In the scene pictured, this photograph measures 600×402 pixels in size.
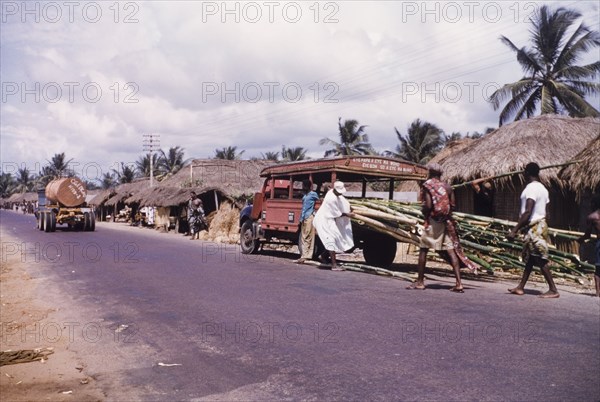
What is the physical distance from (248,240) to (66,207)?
18.4 meters

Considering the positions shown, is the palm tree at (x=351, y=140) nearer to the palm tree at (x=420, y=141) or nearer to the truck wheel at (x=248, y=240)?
the palm tree at (x=420, y=141)

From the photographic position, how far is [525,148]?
1573cm

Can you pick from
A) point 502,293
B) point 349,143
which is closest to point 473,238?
point 502,293

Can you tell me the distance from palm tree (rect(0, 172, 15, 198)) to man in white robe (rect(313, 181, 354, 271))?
4652 inches

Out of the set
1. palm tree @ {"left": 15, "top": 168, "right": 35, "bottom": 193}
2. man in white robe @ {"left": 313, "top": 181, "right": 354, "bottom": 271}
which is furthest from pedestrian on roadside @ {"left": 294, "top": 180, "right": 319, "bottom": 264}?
palm tree @ {"left": 15, "top": 168, "right": 35, "bottom": 193}

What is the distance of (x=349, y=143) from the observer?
133 ft

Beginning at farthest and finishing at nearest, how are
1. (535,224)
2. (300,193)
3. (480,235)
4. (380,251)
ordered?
(300,193) → (380,251) → (480,235) → (535,224)

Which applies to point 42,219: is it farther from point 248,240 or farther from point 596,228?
point 596,228

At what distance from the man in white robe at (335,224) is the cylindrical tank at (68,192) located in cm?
2217

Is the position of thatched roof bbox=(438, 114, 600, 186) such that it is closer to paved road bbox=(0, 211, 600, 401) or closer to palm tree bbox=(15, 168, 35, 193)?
paved road bbox=(0, 211, 600, 401)

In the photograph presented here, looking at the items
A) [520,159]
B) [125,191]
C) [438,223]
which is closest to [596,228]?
[438,223]

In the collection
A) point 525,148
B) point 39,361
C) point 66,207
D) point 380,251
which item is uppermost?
point 525,148

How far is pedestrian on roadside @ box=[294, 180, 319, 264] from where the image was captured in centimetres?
1155

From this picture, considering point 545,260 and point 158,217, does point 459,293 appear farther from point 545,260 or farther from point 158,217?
point 158,217
